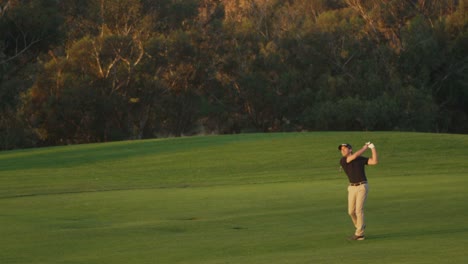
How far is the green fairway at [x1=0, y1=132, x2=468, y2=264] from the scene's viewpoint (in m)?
16.8

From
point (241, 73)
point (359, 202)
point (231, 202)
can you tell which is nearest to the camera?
point (359, 202)

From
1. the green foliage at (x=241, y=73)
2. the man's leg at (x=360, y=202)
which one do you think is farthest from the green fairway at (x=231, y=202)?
the green foliage at (x=241, y=73)

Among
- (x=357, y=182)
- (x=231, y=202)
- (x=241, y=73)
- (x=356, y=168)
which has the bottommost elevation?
(x=231, y=202)

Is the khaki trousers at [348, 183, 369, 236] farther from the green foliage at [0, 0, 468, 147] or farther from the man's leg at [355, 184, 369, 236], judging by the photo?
the green foliage at [0, 0, 468, 147]

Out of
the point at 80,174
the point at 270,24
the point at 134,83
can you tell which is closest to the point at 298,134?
the point at 80,174

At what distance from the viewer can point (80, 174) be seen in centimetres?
4009

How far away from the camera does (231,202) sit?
2602 centimetres

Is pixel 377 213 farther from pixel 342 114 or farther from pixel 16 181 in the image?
pixel 342 114

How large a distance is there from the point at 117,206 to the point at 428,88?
47179 millimetres

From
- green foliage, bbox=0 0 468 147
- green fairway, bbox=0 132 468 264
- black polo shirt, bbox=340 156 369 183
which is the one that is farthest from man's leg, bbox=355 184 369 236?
green foliage, bbox=0 0 468 147

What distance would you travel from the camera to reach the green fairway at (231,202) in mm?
16812

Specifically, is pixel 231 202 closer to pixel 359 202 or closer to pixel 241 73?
pixel 359 202

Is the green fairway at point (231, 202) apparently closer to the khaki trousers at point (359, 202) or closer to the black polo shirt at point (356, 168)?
the khaki trousers at point (359, 202)

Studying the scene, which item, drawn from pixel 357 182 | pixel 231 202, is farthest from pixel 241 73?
pixel 357 182
